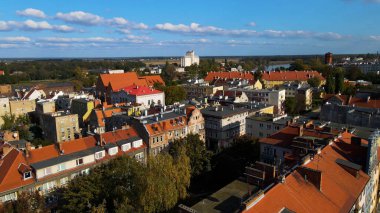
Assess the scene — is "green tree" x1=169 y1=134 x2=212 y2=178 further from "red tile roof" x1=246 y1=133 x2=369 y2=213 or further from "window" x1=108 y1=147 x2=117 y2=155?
"red tile roof" x1=246 y1=133 x2=369 y2=213

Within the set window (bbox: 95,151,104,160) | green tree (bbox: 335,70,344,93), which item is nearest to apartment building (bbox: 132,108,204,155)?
window (bbox: 95,151,104,160)

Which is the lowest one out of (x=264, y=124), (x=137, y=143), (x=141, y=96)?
(x=137, y=143)

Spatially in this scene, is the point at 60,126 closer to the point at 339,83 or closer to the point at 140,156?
the point at 140,156

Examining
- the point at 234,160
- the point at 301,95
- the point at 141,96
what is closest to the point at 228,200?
the point at 234,160

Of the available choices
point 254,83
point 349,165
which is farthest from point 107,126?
point 254,83

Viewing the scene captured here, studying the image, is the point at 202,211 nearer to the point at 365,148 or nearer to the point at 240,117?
the point at 365,148
